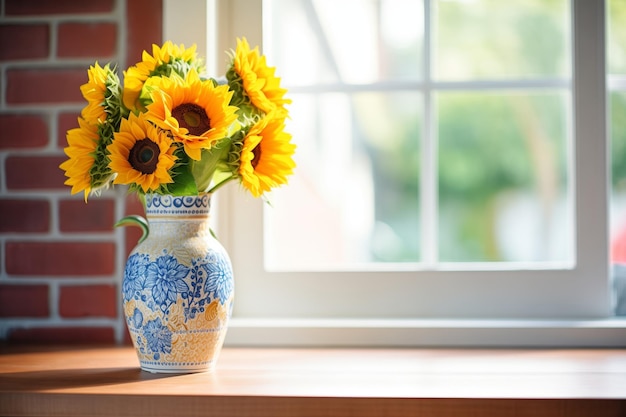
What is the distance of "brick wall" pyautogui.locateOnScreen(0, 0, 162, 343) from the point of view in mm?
1438

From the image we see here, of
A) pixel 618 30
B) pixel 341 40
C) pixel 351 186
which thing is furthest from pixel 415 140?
pixel 341 40

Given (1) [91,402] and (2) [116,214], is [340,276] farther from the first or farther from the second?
(1) [91,402]

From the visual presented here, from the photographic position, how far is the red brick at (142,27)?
4.68ft

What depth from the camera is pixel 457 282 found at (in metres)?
1.46

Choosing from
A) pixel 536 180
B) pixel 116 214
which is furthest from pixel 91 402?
pixel 536 180

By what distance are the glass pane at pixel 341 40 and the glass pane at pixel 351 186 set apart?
0.66ft

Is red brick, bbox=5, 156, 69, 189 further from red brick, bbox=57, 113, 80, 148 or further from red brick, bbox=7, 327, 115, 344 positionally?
red brick, bbox=7, 327, 115, 344

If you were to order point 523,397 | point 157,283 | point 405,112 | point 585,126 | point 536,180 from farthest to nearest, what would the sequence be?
point 405,112 → point 536,180 → point 585,126 → point 157,283 → point 523,397

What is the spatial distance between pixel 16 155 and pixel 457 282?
0.88 m

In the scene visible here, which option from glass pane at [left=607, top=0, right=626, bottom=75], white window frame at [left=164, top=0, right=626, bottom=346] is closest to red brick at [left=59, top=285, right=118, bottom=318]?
white window frame at [left=164, top=0, right=626, bottom=346]

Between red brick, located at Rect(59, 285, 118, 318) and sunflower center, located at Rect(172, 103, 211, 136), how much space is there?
0.50m

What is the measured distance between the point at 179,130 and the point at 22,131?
0.58 metres

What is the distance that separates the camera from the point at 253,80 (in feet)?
3.73

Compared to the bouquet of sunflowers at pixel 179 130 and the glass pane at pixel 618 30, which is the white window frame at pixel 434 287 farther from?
the glass pane at pixel 618 30
